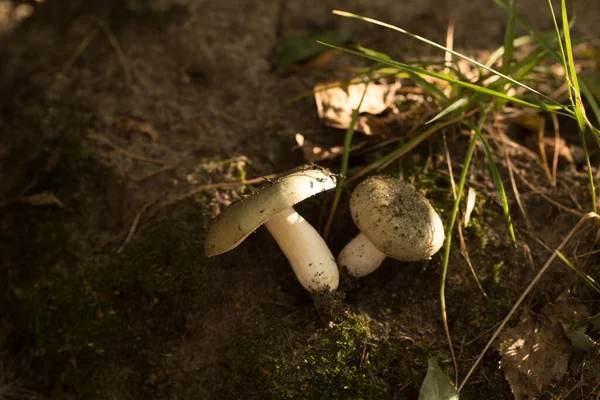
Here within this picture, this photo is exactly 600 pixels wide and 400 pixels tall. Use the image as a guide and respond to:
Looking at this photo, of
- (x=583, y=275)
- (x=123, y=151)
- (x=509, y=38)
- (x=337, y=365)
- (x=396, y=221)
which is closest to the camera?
(x=396, y=221)

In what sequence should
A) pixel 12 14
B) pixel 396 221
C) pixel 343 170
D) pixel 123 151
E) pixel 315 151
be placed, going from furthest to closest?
pixel 12 14
pixel 123 151
pixel 315 151
pixel 343 170
pixel 396 221

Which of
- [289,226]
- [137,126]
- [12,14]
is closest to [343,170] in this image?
[289,226]

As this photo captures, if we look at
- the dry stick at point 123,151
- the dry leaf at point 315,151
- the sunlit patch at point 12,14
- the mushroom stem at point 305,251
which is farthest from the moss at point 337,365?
the sunlit patch at point 12,14

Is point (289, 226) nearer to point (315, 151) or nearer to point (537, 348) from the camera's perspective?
point (315, 151)

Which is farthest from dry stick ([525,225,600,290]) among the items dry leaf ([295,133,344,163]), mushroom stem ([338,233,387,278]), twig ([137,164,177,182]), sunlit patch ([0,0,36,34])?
sunlit patch ([0,0,36,34])

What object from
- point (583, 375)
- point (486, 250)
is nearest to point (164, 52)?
Answer: point (486, 250)

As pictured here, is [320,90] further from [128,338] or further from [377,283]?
[128,338]

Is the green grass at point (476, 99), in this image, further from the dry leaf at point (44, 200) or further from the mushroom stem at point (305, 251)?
the dry leaf at point (44, 200)

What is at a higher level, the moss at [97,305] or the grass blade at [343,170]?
the grass blade at [343,170]
